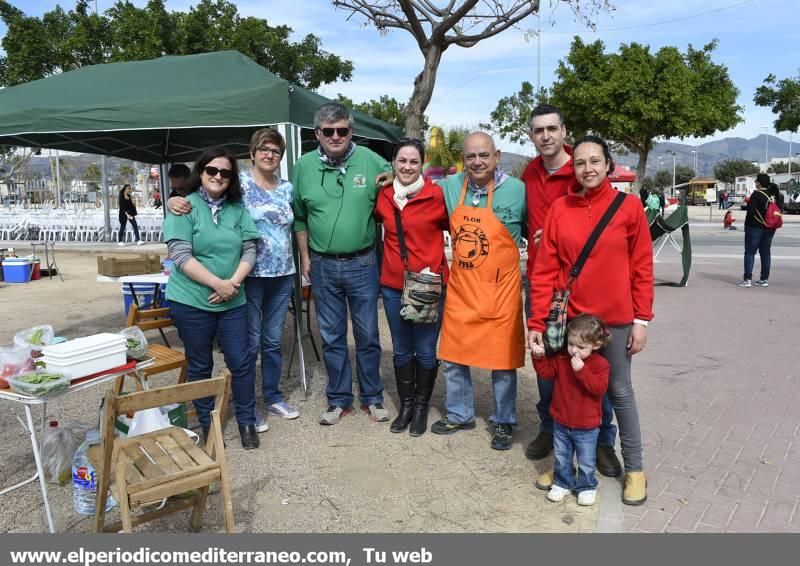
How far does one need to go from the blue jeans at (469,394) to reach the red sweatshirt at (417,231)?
59cm

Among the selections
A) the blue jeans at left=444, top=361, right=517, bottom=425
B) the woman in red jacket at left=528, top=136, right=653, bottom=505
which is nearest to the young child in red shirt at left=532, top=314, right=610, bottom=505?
the woman in red jacket at left=528, top=136, right=653, bottom=505

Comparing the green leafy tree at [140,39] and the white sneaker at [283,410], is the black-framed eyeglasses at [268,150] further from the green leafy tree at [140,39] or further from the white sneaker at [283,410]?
the green leafy tree at [140,39]

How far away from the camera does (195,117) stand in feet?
15.7

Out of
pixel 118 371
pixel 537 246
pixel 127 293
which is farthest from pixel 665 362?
pixel 127 293

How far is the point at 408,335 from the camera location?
13.4 ft

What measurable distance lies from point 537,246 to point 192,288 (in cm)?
193

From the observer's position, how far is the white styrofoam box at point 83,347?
2.86 m

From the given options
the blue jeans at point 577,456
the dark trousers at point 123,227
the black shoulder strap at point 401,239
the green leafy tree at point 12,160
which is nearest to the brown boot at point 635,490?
the blue jeans at point 577,456

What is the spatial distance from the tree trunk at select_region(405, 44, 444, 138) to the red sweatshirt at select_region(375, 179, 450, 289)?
5.55 m

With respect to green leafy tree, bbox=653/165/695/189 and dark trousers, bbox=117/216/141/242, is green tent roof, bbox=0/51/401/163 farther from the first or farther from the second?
green leafy tree, bbox=653/165/695/189

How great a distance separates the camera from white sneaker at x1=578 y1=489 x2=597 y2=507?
3.23 m

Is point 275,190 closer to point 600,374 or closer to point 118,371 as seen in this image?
point 118,371

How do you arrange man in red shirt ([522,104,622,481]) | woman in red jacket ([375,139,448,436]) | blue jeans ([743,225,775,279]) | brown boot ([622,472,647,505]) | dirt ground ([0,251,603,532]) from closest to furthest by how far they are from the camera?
1. dirt ground ([0,251,603,532])
2. brown boot ([622,472,647,505])
3. man in red shirt ([522,104,622,481])
4. woman in red jacket ([375,139,448,436])
5. blue jeans ([743,225,775,279])

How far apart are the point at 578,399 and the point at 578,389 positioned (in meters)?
0.05
